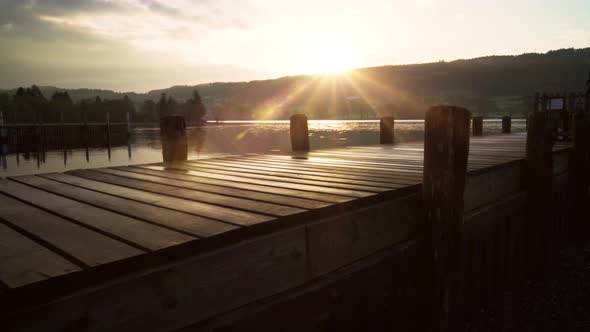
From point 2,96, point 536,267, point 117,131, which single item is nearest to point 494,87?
point 117,131

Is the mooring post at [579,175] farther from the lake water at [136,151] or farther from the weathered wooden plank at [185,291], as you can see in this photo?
the weathered wooden plank at [185,291]

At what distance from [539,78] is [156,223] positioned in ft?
616

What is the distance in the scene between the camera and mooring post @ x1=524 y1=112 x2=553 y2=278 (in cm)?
641

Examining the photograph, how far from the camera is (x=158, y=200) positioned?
10.8ft

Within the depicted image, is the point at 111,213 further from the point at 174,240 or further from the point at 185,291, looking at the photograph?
the point at 185,291

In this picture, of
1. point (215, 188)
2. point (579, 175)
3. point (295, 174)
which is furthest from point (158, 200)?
point (579, 175)

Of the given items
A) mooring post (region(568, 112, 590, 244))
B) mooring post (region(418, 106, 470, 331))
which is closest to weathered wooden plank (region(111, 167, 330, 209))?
mooring post (region(418, 106, 470, 331))

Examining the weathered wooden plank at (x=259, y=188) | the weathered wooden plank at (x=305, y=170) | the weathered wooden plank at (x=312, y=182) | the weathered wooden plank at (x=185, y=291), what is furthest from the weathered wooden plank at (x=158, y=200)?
the weathered wooden plank at (x=305, y=170)

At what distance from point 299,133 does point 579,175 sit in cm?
649

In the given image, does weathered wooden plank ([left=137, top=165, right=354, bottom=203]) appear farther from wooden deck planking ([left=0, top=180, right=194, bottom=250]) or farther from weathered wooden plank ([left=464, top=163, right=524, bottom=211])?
weathered wooden plank ([left=464, top=163, right=524, bottom=211])

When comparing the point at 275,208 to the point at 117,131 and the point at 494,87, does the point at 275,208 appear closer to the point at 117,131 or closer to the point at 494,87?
the point at 117,131

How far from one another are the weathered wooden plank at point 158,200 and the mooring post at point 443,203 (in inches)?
80.2

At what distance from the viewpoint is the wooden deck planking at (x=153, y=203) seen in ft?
6.64

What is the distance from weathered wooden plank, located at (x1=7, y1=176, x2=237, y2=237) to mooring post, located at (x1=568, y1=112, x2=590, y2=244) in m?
9.26
